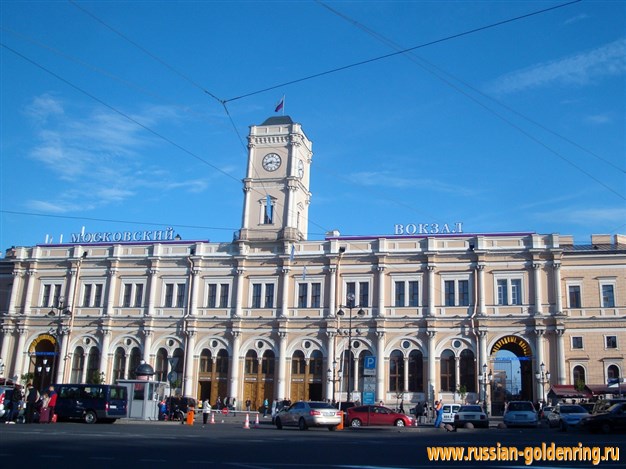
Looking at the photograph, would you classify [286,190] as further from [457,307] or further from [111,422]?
[111,422]

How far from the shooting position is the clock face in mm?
60156

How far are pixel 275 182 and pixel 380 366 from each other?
1900 cm

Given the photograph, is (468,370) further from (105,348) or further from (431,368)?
(105,348)

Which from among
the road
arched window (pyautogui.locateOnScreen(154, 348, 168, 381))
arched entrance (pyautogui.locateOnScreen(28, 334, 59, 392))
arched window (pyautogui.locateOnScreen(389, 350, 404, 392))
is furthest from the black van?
arched entrance (pyautogui.locateOnScreen(28, 334, 59, 392))

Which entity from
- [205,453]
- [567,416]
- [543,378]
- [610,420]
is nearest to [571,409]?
[567,416]

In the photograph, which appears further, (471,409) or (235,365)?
(235,365)

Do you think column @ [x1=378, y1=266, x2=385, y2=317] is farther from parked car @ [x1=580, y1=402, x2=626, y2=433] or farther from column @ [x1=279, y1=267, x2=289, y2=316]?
parked car @ [x1=580, y1=402, x2=626, y2=433]

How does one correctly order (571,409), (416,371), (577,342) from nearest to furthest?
(571,409) < (577,342) < (416,371)

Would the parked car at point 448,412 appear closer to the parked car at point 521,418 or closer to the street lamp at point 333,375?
the parked car at point 521,418

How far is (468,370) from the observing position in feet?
169

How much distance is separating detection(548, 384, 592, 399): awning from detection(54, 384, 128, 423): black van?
2954cm

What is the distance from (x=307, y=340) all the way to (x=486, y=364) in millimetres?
14570

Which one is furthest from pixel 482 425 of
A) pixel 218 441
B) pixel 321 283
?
pixel 321 283

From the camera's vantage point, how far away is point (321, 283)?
55875 mm
